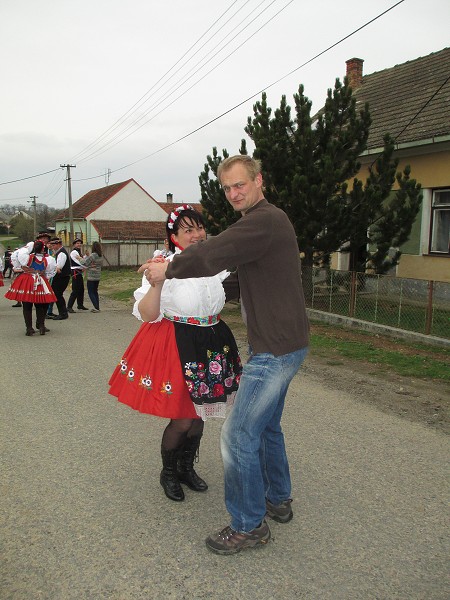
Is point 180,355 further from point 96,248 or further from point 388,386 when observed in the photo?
point 96,248

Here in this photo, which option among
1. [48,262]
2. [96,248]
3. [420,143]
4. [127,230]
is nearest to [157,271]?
[48,262]

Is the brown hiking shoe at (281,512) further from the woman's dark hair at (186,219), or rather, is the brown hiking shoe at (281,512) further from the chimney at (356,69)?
the chimney at (356,69)

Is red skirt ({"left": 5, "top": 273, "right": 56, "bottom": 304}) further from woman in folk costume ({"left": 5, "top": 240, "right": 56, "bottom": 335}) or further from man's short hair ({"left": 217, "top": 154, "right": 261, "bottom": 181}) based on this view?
man's short hair ({"left": 217, "top": 154, "right": 261, "bottom": 181})

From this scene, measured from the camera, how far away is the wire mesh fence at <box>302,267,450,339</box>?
862cm

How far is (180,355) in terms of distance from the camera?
3084 millimetres

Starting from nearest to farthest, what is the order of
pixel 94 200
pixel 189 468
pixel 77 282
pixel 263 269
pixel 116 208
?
pixel 263 269 → pixel 189 468 → pixel 77 282 → pixel 116 208 → pixel 94 200

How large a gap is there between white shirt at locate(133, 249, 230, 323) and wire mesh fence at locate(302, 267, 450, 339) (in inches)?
253

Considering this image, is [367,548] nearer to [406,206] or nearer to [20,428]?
[20,428]

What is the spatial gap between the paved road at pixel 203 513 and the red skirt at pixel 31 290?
4.40 m

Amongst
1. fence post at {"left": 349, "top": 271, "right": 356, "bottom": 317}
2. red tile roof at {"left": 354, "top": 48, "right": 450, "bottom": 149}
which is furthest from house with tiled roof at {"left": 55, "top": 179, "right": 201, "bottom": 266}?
fence post at {"left": 349, "top": 271, "right": 356, "bottom": 317}

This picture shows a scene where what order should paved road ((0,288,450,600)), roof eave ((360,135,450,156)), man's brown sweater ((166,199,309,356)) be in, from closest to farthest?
man's brown sweater ((166,199,309,356)) → paved road ((0,288,450,600)) → roof eave ((360,135,450,156))

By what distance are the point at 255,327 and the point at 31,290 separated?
782cm

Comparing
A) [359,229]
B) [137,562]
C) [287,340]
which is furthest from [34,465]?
[359,229]

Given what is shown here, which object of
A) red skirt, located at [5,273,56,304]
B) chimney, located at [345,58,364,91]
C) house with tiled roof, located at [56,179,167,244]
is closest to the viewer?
red skirt, located at [5,273,56,304]
